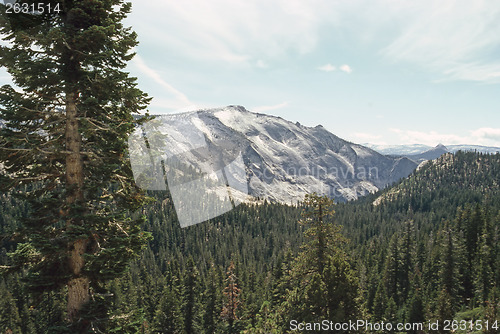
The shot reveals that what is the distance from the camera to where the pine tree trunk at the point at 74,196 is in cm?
820

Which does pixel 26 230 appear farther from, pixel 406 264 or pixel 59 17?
pixel 406 264

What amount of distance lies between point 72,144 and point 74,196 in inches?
58.5

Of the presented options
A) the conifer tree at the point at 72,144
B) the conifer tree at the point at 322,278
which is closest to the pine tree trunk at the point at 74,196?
the conifer tree at the point at 72,144

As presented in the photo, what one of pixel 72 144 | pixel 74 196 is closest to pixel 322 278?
pixel 74 196

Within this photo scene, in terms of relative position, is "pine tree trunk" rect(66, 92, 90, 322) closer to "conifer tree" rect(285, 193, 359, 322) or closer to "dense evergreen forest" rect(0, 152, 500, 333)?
"dense evergreen forest" rect(0, 152, 500, 333)

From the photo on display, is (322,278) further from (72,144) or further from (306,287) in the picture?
(72,144)

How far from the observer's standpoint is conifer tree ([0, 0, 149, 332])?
7664mm

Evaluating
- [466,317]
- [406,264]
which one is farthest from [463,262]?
[466,317]

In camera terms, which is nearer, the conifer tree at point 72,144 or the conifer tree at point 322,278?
the conifer tree at point 72,144

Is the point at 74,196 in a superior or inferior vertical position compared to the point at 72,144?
inferior

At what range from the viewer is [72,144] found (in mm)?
8500

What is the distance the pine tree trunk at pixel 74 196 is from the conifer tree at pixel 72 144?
0.08ft

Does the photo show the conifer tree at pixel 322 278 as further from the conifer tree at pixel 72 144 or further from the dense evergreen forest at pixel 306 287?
the conifer tree at pixel 72 144

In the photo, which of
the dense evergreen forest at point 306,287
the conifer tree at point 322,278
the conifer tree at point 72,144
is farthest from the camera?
the dense evergreen forest at point 306,287
